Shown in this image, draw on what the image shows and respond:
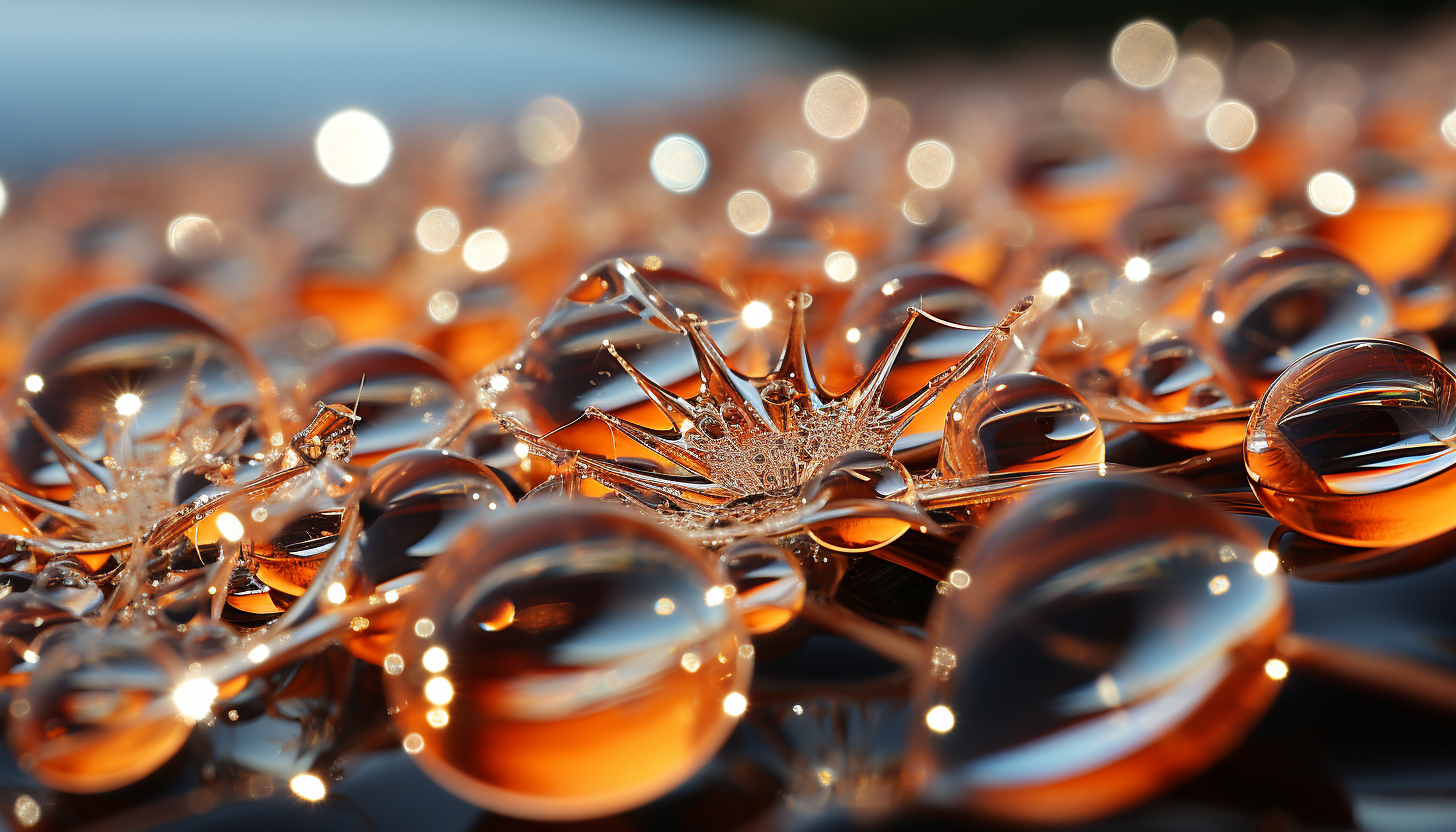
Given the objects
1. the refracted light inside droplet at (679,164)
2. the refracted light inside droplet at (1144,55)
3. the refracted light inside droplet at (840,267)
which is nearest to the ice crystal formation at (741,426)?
the refracted light inside droplet at (840,267)

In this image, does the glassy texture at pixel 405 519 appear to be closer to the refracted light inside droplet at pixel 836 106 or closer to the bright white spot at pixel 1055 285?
the bright white spot at pixel 1055 285

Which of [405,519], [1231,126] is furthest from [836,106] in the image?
[405,519]

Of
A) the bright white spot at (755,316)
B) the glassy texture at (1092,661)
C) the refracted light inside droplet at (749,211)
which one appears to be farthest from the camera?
the refracted light inside droplet at (749,211)

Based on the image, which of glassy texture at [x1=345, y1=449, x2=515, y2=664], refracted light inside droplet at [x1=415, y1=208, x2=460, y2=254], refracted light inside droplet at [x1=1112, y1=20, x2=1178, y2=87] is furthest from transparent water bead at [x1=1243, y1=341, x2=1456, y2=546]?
refracted light inside droplet at [x1=1112, y1=20, x2=1178, y2=87]

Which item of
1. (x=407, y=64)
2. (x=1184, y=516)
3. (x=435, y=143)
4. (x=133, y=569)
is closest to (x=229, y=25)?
(x=407, y=64)

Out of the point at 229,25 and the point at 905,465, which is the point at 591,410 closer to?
the point at 905,465

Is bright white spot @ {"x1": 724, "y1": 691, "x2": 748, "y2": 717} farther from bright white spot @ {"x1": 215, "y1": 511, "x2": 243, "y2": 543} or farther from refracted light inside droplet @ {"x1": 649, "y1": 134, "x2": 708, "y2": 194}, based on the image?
refracted light inside droplet @ {"x1": 649, "y1": 134, "x2": 708, "y2": 194}
